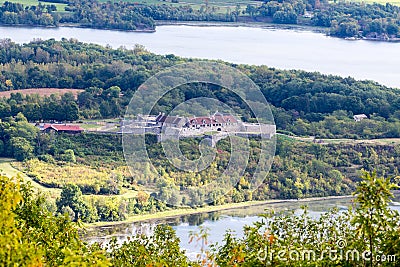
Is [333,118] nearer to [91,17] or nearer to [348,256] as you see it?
[348,256]

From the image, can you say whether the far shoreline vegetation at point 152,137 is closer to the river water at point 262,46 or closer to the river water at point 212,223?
the river water at point 212,223

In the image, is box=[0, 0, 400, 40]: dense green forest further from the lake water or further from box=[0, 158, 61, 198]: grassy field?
box=[0, 158, 61, 198]: grassy field

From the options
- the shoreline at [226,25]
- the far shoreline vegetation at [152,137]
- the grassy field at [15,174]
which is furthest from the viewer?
the shoreline at [226,25]

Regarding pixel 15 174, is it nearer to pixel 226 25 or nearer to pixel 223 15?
pixel 226 25

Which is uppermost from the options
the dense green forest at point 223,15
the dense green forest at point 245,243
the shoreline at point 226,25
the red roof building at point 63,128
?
the dense green forest at point 245,243

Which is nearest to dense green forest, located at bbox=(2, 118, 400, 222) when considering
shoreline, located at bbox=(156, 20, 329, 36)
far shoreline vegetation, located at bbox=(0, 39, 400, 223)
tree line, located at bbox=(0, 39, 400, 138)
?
far shoreline vegetation, located at bbox=(0, 39, 400, 223)

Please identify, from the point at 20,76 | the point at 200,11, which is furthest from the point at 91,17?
the point at 20,76

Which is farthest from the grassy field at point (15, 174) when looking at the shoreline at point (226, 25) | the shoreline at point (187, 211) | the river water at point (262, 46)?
the shoreline at point (226, 25)
